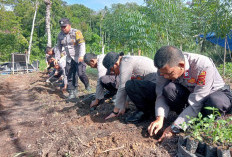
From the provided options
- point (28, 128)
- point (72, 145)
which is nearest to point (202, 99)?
point (72, 145)

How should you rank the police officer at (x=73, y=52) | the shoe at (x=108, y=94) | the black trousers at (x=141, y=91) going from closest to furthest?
the black trousers at (x=141, y=91)
the shoe at (x=108, y=94)
the police officer at (x=73, y=52)

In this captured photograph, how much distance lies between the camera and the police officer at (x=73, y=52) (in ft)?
14.0

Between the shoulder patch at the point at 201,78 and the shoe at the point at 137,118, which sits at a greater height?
the shoulder patch at the point at 201,78

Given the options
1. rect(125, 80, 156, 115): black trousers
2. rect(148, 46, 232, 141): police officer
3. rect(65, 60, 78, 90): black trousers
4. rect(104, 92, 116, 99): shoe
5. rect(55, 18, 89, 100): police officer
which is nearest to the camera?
rect(148, 46, 232, 141): police officer

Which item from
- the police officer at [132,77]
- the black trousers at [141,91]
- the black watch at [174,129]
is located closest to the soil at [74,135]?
the black watch at [174,129]

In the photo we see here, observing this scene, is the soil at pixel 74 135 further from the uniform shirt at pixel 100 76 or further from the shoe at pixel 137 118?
the uniform shirt at pixel 100 76

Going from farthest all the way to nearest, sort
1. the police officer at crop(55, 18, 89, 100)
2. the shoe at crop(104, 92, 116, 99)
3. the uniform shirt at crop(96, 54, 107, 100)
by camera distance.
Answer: the police officer at crop(55, 18, 89, 100)
the shoe at crop(104, 92, 116, 99)
the uniform shirt at crop(96, 54, 107, 100)

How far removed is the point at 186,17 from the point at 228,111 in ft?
15.5

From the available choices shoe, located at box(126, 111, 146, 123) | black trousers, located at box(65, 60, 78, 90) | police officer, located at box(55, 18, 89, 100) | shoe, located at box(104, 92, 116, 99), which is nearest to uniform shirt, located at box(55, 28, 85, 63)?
police officer, located at box(55, 18, 89, 100)

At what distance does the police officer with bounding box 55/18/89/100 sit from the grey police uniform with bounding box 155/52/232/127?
2612 mm

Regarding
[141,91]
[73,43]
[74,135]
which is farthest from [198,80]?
[73,43]

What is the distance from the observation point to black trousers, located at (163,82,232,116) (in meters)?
1.67

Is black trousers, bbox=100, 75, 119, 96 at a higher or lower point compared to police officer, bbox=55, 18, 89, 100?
lower

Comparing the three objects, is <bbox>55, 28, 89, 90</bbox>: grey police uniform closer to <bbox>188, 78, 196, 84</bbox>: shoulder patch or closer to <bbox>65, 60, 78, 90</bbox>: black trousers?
<bbox>65, 60, 78, 90</bbox>: black trousers
